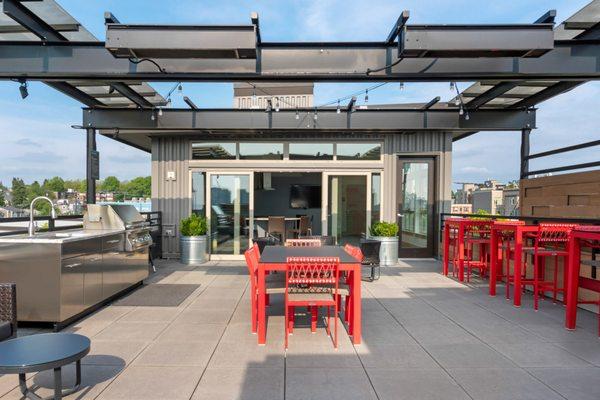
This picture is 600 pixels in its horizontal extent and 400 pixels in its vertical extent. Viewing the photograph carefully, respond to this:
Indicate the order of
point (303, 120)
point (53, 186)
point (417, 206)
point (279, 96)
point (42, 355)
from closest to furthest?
point (42, 355)
point (303, 120)
point (279, 96)
point (417, 206)
point (53, 186)

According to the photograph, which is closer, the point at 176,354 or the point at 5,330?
the point at 5,330

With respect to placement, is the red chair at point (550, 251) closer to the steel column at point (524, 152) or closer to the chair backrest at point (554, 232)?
the chair backrest at point (554, 232)

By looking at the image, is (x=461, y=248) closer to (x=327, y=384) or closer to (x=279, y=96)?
(x=327, y=384)

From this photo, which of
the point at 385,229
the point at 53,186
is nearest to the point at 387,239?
the point at 385,229

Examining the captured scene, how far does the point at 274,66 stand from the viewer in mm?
3709

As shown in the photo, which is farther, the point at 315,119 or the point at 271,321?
the point at 315,119

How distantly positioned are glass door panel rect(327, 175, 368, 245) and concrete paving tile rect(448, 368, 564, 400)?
215 inches

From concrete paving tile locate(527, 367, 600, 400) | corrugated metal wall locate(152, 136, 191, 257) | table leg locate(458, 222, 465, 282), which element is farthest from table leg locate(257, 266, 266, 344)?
corrugated metal wall locate(152, 136, 191, 257)

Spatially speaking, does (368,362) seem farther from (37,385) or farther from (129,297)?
(129,297)

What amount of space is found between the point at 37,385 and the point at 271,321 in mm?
2088

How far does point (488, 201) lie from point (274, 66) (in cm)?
984

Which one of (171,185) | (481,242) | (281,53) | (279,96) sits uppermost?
(279,96)

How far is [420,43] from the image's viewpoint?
319 cm

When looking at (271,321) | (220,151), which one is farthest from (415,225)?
(271,321)
